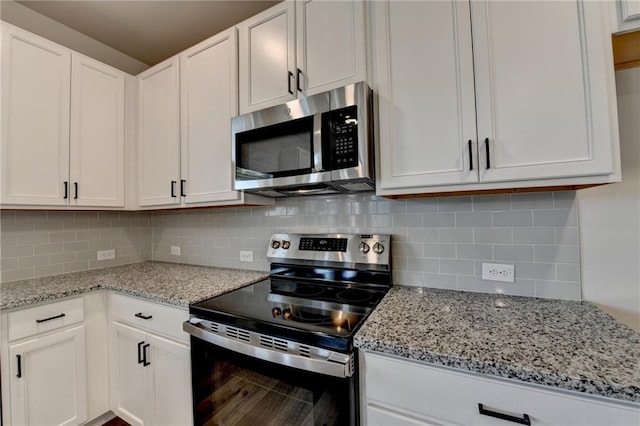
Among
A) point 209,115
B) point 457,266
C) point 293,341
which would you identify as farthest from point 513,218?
point 209,115

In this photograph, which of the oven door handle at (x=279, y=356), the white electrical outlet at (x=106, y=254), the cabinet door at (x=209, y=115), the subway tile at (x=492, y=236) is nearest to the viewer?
the oven door handle at (x=279, y=356)

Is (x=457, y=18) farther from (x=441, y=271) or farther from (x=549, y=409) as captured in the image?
(x=549, y=409)

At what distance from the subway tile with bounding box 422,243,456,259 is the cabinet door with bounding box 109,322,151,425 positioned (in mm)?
1585

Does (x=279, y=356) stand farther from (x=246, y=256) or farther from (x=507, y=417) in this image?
(x=246, y=256)

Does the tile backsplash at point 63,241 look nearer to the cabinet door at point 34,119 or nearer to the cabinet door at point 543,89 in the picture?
the cabinet door at point 34,119

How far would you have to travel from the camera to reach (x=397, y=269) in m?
1.49

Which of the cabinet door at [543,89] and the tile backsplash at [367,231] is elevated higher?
the cabinet door at [543,89]

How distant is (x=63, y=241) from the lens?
1977mm

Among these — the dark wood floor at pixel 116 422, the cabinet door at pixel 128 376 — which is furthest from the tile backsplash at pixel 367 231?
the dark wood floor at pixel 116 422

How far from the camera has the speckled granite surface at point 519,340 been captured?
2.19ft

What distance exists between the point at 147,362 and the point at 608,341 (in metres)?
1.97

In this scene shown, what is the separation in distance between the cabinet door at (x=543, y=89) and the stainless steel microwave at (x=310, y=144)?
47cm

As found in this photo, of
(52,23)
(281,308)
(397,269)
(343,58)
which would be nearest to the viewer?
(281,308)

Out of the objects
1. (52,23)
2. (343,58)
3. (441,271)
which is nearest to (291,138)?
(343,58)
